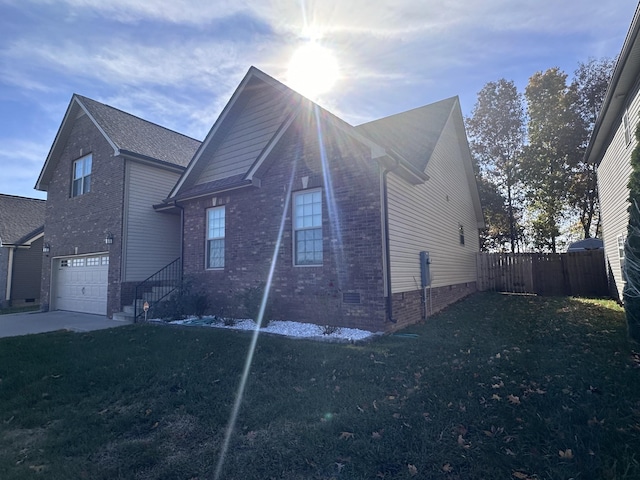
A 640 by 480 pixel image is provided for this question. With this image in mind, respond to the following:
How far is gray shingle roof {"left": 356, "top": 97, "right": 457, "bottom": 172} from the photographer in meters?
10.5

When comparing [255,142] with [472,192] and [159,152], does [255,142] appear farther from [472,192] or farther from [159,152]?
[472,192]

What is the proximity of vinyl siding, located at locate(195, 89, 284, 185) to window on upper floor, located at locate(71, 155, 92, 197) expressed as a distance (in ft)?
18.8

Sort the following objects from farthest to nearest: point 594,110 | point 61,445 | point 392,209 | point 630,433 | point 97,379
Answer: point 594,110 < point 392,209 < point 97,379 < point 61,445 < point 630,433

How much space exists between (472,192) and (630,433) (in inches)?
606

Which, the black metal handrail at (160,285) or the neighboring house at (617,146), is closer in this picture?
the neighboring house at (617,146)

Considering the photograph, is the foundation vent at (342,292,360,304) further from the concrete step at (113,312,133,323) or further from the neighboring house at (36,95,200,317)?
the neighboring house at (36,95,200,317)

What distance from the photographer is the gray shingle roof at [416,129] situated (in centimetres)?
1048

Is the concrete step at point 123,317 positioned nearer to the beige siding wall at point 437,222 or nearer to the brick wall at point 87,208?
the brick wall at point 87,208

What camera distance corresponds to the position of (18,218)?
21.3 meters

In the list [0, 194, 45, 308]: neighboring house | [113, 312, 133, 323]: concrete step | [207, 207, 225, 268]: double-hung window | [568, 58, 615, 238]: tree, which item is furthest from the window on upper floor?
[568, 58, 615, 238]: tree

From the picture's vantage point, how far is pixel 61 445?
3.74 m

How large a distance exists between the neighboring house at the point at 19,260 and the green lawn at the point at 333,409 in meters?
16.1

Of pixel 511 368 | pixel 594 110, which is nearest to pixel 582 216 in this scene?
pixel 594 110

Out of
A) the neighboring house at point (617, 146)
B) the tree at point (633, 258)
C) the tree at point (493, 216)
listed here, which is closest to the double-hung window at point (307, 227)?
the tree at point (633, 258)
